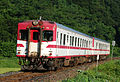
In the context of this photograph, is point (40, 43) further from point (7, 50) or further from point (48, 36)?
point (7, 50)

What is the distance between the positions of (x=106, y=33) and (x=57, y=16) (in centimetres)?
1592

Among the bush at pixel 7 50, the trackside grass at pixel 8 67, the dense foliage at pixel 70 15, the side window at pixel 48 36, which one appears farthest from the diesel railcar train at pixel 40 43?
the dense foliage at pixel 70 15

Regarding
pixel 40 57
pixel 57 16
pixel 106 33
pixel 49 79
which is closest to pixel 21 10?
pixel 57 16

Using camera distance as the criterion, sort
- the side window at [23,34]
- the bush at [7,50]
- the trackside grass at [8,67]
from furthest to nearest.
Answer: the bush at [7,50], the trackside grass at [8,67], the side window at [23,34]

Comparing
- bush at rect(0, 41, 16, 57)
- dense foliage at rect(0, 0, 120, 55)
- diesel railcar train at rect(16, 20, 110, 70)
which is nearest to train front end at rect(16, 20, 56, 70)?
diesel railcar train at rect(16, 20, 110, 70)

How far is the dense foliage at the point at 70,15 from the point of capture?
59316 mm

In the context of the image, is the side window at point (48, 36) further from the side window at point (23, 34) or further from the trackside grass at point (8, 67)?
the trackside grass at point (8, 67)

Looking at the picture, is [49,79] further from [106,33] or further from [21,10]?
[106,33]

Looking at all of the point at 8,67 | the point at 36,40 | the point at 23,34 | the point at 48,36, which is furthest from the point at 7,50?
the point at 48,36

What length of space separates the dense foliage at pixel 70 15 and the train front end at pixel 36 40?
25257 millimetres

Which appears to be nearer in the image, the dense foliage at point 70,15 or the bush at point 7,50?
the bush at point 7,50

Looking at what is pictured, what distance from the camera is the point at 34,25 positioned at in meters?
17.0

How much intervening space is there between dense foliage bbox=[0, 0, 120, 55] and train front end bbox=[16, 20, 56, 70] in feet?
82.9

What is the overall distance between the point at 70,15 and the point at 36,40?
70.4 meters
